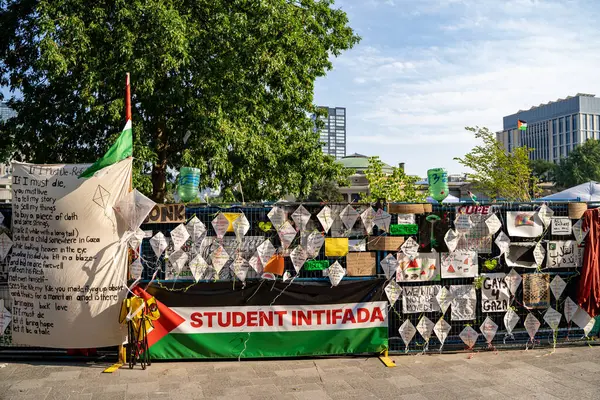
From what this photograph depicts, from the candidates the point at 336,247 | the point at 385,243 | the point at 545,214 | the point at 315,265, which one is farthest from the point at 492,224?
the point at 315,265

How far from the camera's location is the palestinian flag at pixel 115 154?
6.35m

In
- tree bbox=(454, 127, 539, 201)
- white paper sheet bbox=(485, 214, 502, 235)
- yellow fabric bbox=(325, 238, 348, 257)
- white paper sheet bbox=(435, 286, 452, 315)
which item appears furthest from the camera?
tree bbox=(454, 127, 539, 201)

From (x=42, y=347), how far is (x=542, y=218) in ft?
24.3

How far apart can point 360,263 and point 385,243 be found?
0.45 metres

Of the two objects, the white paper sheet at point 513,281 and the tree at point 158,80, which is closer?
the white paper sheet at point 513,281

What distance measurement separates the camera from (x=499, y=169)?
2719 cm

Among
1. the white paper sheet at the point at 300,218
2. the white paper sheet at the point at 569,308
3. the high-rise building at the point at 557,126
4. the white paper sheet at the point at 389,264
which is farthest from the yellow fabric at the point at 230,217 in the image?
the high-rise building at the point at 557,126

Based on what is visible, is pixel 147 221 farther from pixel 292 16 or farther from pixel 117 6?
pixel 292 16

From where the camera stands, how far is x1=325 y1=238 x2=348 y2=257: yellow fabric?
22.3 feet

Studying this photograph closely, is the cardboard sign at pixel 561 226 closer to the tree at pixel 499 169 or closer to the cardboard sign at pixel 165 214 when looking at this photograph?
the cardboard sign at pixel 165 214

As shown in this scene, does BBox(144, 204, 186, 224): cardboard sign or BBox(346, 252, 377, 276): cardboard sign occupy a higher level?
BBox(144, 204, 186, 224): cardboard sign

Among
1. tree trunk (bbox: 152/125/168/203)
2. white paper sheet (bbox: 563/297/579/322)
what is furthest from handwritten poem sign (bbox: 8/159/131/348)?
tree trunk (bbox: 152/125/168/203)

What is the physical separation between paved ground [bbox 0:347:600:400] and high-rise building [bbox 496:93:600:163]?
133 m

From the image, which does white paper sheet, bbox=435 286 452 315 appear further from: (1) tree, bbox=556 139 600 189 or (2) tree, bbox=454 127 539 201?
(1) tree, bbox=556 139 600 189
